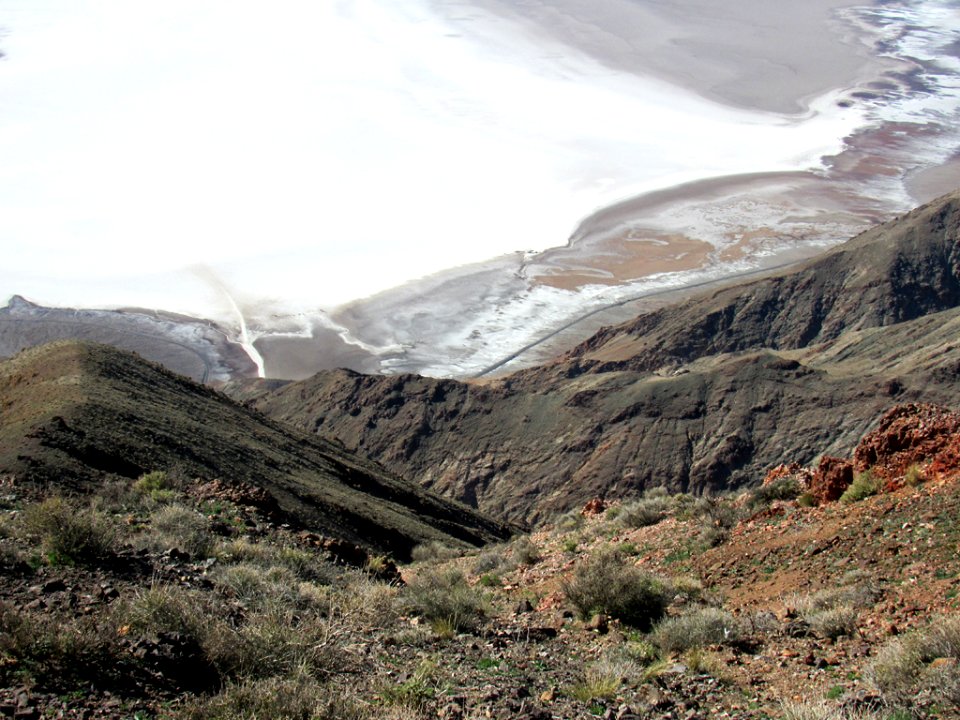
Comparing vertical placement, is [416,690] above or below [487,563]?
above

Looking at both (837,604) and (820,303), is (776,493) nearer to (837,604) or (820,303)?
(837,604)

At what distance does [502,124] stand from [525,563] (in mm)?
107653

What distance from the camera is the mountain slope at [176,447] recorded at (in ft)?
57.8

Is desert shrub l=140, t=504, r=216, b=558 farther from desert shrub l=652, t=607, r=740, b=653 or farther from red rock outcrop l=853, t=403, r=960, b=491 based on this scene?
red rock outcrop l=853, t=403, r=960, b=491

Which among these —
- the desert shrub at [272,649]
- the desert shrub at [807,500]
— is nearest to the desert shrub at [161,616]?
the desert shrub at [272,649]

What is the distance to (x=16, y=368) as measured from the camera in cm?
2370

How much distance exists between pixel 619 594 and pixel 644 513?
576 cm

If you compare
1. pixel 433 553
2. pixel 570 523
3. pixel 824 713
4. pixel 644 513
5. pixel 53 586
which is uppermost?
pixel 53 586

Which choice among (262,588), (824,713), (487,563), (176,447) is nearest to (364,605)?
(262,588)

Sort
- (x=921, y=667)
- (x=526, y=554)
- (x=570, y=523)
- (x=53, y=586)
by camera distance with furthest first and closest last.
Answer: (x=570, y=523) < (x=526, y=554) < (x=53, y=586) < (x=921, y=667)

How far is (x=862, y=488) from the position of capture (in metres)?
12.8

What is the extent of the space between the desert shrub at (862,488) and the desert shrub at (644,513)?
410cm

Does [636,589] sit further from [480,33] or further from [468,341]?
[480,33]

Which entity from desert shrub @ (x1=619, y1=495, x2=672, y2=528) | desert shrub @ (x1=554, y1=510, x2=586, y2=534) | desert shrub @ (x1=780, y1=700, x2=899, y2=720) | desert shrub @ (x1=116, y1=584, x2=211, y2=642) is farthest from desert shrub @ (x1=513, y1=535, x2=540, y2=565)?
desert shrub @ (x1=780, y1=700, x2=899, y2=720)
